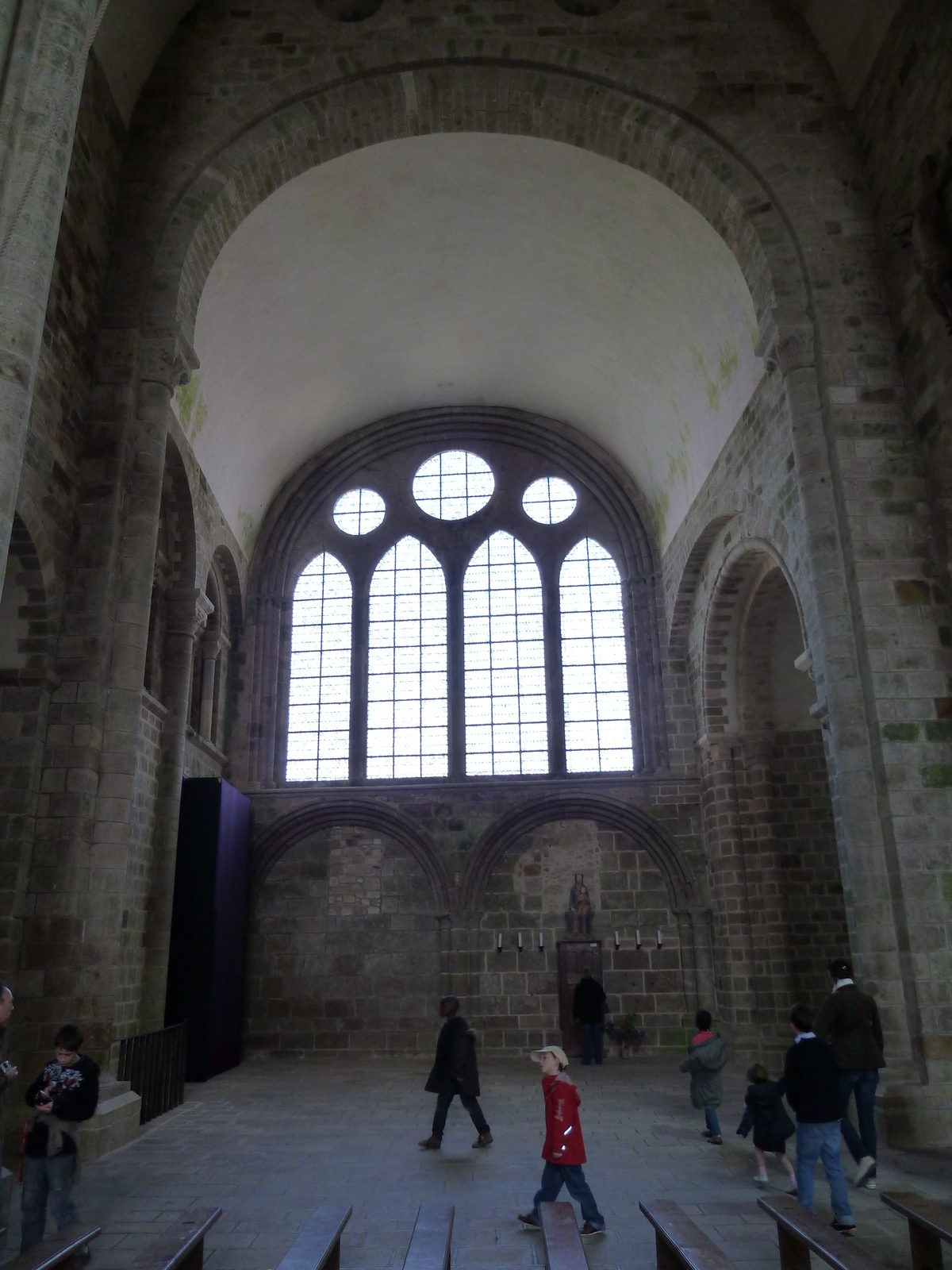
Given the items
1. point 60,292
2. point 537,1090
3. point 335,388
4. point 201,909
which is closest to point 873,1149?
point 537,1090

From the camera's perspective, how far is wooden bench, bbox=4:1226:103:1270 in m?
3.46

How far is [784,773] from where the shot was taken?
13.1 m

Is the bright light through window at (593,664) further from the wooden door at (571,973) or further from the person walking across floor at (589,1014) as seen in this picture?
the person walking across floor at (589,1014)

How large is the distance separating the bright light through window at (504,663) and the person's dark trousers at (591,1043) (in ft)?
12.9

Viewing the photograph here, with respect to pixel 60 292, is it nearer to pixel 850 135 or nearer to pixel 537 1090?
pixel 850 135

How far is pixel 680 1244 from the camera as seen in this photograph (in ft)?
12.7

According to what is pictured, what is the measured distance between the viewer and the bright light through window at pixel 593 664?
15383mm

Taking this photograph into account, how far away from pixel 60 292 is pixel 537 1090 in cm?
943

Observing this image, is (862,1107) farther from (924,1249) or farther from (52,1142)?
(52,1142)

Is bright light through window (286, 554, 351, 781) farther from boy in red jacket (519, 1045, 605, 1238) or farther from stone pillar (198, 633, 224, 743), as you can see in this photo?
boy in red jacket (519, 1045, 605, 1238)

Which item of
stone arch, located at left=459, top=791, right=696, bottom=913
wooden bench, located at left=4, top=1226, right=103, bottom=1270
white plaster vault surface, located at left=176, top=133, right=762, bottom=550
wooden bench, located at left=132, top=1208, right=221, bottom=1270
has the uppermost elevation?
white plaster vault surface, located at left=176, top=133, right=762, bottom=550

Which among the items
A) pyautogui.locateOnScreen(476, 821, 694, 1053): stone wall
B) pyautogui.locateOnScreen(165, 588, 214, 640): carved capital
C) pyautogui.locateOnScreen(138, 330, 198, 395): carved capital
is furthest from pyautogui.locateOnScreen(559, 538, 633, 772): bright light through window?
pyautogui.locateOnScreen(138, 330, 198, 395): carved capital

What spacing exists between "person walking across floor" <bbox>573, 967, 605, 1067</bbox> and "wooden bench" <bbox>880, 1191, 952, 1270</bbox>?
28.3 ft

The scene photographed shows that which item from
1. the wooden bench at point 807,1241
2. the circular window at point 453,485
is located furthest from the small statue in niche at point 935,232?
the circular window at point 453,485
